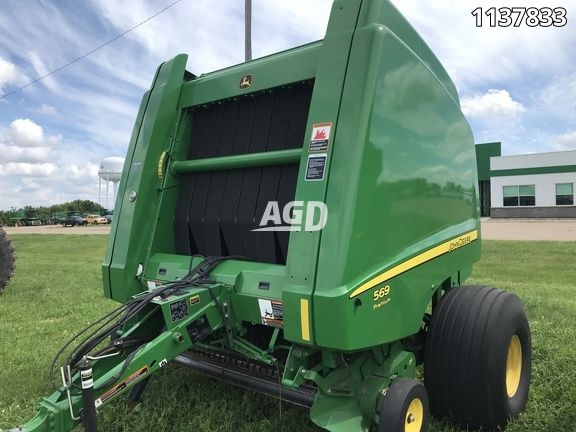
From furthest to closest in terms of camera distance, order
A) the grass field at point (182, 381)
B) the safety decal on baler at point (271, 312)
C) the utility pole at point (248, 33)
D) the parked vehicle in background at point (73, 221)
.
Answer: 1. the parked vehicle in background at point (73, 221)
2. the utility pole at point (248, 33)
3. the grass field at point (182, 381)
4. the safety decal on baler at point (271, 312)

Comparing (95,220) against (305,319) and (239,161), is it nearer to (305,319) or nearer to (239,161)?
(239,161)

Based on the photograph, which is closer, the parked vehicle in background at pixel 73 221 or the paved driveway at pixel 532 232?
the paved driveway at pixel 532 232

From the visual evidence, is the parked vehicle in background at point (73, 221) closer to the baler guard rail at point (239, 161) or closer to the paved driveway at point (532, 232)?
the paved driveway at point (532, 232)

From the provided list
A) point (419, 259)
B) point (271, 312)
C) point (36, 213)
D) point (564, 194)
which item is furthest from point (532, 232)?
point (36, 213)

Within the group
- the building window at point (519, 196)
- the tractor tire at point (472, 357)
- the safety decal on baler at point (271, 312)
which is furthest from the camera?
the building window at point (519, 196)

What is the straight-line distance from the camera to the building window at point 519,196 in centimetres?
3179

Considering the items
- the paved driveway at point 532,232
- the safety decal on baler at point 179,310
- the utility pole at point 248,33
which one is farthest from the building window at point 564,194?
the safety decal on baler at point 179,310

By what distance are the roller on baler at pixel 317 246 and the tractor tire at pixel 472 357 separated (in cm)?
1

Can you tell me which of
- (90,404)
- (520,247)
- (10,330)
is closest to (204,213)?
(90,404)

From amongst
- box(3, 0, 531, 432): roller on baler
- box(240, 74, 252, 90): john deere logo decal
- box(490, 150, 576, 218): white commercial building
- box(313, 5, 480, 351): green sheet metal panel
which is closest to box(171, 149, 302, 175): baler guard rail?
box(3, 0, 531, 432): roller on baler

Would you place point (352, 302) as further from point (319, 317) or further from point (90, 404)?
point (90, 404)

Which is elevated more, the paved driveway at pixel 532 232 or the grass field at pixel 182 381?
the paved driveway at pixel 532 232

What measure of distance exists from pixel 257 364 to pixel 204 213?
1.12 meters

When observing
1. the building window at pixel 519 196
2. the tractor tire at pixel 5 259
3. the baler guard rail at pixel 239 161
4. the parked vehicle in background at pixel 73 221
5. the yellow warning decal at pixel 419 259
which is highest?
the building window at pixel 519 196
